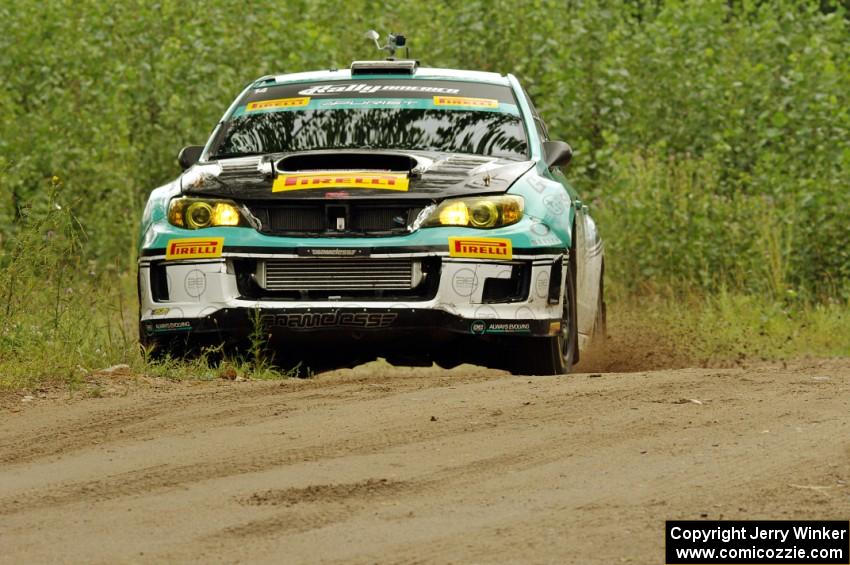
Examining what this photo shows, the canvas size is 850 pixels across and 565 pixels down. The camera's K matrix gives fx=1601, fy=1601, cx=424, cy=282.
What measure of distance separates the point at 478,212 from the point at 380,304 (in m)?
0.68

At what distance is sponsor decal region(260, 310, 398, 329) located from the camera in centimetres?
805

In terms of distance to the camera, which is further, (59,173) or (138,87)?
(138,87)

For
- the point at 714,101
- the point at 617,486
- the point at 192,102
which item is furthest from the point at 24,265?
the point at 714,101

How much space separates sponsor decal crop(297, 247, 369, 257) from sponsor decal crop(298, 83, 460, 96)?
67.1 inches

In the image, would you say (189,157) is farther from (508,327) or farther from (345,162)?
(508,327)

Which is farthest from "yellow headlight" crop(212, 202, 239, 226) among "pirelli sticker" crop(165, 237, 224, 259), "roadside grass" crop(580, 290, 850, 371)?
"roadside grass" crop(580, 290, 850, 371)

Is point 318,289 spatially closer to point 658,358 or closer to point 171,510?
point 171,510

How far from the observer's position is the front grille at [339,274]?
26.4ft

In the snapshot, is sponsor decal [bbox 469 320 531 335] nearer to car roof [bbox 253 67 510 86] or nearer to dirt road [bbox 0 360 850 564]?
dirt road [bbox 0 360 850 564]

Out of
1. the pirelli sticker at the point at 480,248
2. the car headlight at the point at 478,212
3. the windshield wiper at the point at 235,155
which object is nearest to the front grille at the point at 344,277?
the pirelli sticker at the point at 480,248

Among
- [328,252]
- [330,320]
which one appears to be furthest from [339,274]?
[330,320]

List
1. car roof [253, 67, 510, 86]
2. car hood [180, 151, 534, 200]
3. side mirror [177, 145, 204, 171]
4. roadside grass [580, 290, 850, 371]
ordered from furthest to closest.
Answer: roadside grass [580, 290, 850, 371], car roof [253, 67, 510, 86], side mirror [177, 145, 204, 171], car hood [180, 151, 534, 200]

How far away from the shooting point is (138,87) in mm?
17375

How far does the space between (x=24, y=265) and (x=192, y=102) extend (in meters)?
7.79
